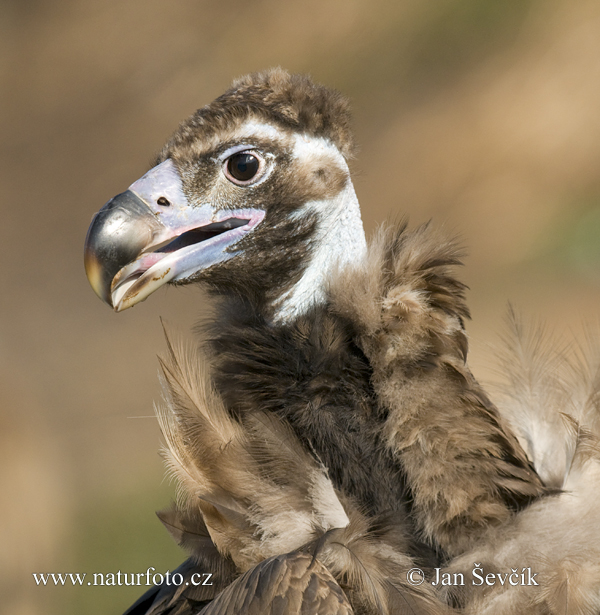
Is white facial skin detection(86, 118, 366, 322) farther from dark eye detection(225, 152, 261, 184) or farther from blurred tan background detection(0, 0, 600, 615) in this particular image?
blurred tan background detection(0, 0, 600, 615)

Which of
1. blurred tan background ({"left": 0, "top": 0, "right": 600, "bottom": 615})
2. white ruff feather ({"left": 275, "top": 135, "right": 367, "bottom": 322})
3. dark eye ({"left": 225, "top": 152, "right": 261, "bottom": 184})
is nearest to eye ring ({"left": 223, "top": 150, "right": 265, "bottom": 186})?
dark eye ({"left": 225, "top": 152, "right": 261, "bottom": 184})

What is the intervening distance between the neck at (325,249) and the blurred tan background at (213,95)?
14.9 feet

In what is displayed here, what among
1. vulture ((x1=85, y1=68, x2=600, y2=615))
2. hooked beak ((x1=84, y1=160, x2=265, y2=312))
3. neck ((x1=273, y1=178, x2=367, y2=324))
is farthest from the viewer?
neck ((x1=273, y1=178, x2=367, y2=324))

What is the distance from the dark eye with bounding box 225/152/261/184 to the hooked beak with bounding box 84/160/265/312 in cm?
8

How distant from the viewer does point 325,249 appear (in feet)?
6.28

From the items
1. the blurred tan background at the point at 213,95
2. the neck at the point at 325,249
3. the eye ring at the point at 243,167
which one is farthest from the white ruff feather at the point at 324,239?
the blurred tan background at the point at 213,95

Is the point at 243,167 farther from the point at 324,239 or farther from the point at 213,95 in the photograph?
the point at 213,95

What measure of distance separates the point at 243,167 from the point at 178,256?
0.27 metres

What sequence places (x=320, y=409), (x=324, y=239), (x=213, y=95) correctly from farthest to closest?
(x=213, y=95) → (x=324, y=239) → (x=320, y=409)

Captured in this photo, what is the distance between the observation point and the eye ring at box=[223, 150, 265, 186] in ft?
6.05

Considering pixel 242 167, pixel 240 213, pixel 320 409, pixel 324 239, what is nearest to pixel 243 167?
pixel 242 167

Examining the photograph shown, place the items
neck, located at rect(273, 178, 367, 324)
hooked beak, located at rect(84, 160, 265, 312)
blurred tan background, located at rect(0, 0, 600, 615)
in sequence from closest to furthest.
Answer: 1. hooked beak, located at rect(84, 160, 265, 312)
2. neck, located at rect(273, 178, 367, 324)
3. blurred tan background, located at rect(0, 0, 600, 615)

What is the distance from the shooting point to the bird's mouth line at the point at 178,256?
1.74m

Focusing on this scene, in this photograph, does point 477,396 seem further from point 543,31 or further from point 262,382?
point 543,31
